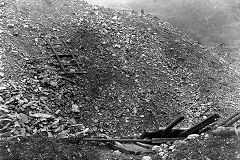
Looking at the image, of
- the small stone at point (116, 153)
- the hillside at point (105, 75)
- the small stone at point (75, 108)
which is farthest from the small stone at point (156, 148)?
the small stone at point (75, 108)

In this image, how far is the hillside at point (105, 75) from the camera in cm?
999

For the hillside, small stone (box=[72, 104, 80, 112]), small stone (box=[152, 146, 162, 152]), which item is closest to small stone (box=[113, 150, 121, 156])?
small stone (box=[152, 146, 162, 152])

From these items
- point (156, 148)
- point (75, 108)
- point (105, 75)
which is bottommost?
point (156, 148)

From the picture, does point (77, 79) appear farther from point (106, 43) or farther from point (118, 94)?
point (106, 43)

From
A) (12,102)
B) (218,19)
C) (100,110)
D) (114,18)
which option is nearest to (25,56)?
(12,102)

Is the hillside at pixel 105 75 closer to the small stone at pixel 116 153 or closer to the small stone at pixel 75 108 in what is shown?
the small stone at pixel 75 108

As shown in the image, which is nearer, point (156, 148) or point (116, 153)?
point (156, 148)

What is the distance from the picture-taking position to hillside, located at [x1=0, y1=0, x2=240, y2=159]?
32.8 feet

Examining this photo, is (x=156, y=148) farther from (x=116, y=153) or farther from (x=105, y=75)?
(x=105, y=75)

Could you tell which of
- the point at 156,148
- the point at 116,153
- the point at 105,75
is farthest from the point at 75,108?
the point at 156,148

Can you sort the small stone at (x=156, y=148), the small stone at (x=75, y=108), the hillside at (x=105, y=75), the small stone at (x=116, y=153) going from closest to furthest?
the small stone at (x=156, y=148) < the small stone at (x=116, y=153) < the hillside at (x=105, y=75) < the small stone at (x=75, y=108)

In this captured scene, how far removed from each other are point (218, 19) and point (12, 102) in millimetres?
15253

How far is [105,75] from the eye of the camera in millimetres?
11969

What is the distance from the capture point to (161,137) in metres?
7.64
